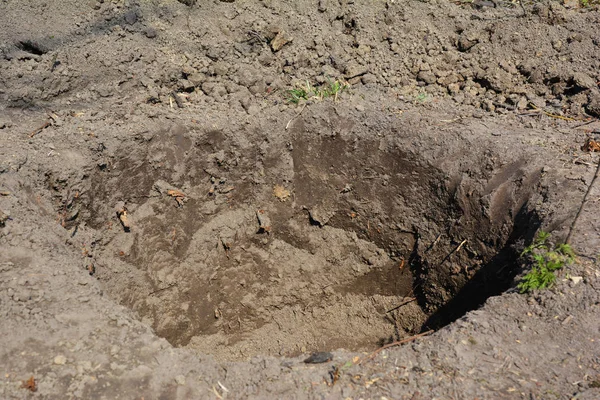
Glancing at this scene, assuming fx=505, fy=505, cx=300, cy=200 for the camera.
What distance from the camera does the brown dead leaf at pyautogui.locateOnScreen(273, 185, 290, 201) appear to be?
5012mm

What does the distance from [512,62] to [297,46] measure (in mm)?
2134

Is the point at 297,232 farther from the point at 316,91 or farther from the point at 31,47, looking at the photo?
the point at 31,47

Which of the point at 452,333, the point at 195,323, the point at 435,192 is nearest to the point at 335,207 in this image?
the point at 435,192

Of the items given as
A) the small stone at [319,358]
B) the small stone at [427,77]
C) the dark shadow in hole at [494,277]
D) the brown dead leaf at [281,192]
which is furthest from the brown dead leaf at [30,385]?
the small stone at [427,77]

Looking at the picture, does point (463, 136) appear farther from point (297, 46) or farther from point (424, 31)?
point (297, 46)

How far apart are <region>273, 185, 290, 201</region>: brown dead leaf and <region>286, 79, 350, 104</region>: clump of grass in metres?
0.85

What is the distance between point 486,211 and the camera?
13.7 feet

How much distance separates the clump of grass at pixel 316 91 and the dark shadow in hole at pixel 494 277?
207 centimetres

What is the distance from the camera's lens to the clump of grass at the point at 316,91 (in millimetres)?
4961

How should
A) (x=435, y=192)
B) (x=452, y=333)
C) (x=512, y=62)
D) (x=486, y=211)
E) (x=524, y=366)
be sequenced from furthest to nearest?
(x=512, y=62) < (x=435, y=192) < (x=486, y=211) < (x=452, y=333) < (x=524, y=366)

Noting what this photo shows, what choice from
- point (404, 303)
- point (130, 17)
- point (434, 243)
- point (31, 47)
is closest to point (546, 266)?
point (434, 243)

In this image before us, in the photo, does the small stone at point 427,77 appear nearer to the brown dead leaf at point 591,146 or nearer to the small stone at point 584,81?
the small stone at point 584,81

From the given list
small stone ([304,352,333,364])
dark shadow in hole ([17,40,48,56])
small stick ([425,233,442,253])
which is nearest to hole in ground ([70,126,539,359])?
small stick ([425,233,442,253])

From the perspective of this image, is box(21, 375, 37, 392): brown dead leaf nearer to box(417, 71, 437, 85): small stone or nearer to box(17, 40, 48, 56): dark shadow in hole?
box(17, 40, 48, 56): dark shadow in hole
